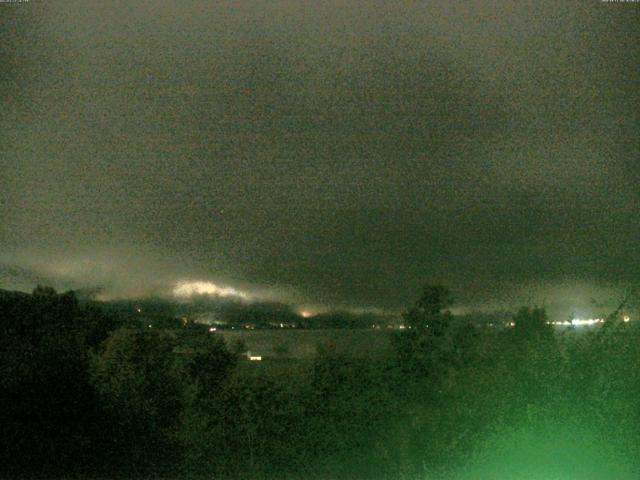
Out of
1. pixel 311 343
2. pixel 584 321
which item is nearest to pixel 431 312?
pixel 311 343

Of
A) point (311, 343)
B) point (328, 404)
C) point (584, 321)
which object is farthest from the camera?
point (311, 343)

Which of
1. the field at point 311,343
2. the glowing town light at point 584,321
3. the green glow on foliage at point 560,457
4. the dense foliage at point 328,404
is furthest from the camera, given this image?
the field at point 311,343

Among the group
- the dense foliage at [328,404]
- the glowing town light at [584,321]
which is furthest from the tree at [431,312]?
the glowing town light at [584,321]

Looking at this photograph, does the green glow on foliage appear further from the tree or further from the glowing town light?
the tree

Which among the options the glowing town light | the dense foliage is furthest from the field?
the glowing town light

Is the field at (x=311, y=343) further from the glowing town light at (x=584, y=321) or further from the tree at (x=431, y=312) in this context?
the glowing town light at (x=584, y=321)

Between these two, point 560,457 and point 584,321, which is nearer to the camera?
point 560,457

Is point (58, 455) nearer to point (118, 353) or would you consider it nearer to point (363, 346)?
point (118, 353)

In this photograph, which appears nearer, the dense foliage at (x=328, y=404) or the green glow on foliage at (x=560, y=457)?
the green glow on foliage at (x=560, y=457)

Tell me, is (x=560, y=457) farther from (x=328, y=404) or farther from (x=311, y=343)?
(x=311, y=343)
